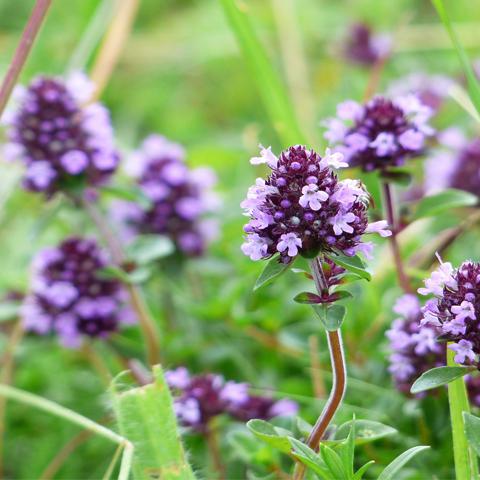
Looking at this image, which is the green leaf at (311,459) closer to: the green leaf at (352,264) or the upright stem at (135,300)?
the green leaf at (352,264)

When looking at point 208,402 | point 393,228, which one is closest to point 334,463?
point 208,402

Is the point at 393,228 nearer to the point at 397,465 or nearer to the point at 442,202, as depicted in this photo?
the point at 442,202

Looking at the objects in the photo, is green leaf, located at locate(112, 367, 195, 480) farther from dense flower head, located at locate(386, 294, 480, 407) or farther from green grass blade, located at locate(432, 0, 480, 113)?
green grass blade, located at locate(432, 0, 480, 113)

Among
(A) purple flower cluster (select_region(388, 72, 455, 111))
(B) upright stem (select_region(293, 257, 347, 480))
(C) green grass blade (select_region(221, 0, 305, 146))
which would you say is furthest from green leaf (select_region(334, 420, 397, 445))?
(A) purple flower cluster (select_region(388, 72, 455, 111))

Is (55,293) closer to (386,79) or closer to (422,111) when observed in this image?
(422,111)

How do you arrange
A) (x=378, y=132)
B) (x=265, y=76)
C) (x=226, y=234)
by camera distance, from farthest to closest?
(x=226, y=234), (x=265, y=76), (x=378, y=132)

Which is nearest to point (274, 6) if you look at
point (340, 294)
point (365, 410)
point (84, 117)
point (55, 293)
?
point (84, 117)

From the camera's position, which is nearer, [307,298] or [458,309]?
[458,309]
